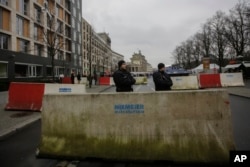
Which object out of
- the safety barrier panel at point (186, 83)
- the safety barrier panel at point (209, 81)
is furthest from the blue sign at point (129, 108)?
the safety barrier panel at point (209, 81)

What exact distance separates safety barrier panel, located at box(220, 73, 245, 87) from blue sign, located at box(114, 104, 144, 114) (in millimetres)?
23519

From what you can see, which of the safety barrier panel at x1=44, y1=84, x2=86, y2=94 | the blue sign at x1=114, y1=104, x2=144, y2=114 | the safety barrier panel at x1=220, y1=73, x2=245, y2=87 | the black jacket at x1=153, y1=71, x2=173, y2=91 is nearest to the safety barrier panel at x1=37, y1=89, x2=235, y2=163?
the blue sign at x1=114, y1=104, x2=144, y2=114

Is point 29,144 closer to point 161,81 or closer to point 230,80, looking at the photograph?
point 161,81

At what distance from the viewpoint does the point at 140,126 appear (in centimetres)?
526

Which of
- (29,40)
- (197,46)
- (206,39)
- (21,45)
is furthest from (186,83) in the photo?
(197,46)

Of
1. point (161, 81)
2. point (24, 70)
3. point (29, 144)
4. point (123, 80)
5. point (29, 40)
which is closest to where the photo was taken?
point (29, 144)

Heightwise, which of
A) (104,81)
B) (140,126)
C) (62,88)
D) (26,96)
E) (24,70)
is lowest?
(140,126)

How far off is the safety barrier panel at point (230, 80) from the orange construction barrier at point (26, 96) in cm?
1963

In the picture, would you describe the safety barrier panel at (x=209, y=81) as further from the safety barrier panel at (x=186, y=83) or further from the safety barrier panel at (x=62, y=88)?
the safety barrier panel at (x=62, y=88)

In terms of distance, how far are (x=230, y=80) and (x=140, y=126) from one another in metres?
24.3

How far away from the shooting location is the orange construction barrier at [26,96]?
12.2 metres

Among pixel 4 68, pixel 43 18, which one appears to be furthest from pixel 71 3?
pixel 4 68

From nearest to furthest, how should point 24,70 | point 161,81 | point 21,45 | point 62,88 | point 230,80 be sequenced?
point 161,81, point 62,88, point 230,80, point 21,45, point 24,70

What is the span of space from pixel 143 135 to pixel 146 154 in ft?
1.14
